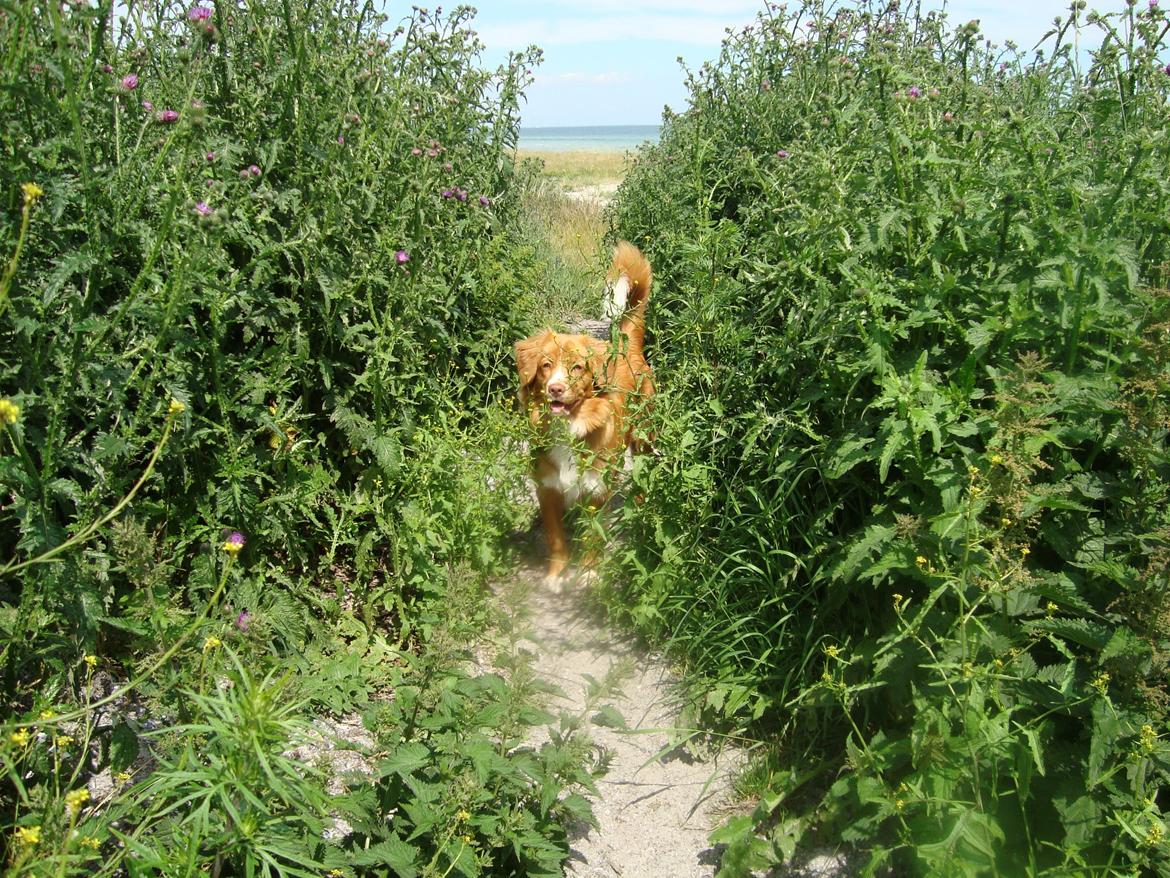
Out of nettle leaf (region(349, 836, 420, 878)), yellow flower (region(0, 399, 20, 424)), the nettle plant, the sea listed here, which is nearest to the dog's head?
the nettle plant

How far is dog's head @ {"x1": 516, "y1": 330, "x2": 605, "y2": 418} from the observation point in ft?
13.7

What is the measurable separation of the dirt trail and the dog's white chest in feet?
1.96

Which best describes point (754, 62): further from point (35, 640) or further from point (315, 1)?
point (35, 640)

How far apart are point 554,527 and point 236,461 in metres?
1.86

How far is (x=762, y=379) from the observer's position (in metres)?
3.50

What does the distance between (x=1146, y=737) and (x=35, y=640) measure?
101 inches

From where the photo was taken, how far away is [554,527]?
14.6ft

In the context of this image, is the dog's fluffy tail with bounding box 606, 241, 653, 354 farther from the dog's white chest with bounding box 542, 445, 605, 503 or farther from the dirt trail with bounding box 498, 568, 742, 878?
the dirt trail with bounding box 498, 568, 742, 878

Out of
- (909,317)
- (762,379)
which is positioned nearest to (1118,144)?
(909,317)

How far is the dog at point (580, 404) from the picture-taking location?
4.15 m

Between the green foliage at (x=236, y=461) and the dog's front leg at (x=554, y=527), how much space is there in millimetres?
190

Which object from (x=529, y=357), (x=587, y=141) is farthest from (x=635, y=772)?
(x=587, y=141)

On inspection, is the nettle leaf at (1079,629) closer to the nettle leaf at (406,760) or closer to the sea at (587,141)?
the nettle leaf at (406,760)

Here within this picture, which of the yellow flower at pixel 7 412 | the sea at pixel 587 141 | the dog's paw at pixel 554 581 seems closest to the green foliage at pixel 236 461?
the yellow flower at pixel 7 412
